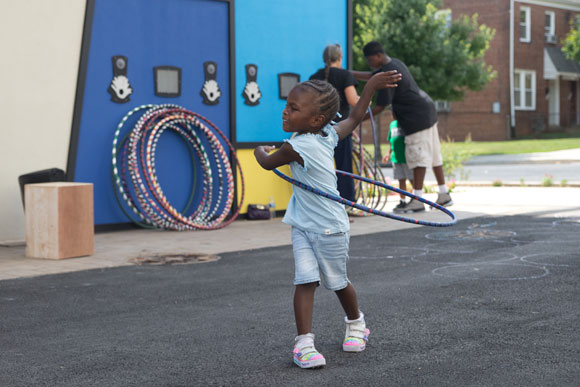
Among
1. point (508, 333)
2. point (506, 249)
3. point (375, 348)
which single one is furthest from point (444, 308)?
point (506, 249)

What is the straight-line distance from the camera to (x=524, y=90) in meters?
41.4

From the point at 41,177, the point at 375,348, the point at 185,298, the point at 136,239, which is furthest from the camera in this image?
the point at 136,239

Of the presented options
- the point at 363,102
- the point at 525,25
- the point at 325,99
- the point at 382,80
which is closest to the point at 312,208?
the point at 325,99

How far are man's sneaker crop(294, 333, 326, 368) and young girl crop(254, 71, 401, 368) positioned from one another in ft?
0.14

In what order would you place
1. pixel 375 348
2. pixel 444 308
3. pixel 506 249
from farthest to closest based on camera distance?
pixel 506 249, pixel 444 308, pixel 375 348

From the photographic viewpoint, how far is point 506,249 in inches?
308

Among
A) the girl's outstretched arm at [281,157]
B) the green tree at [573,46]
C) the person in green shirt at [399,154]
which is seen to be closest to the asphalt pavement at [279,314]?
the girl's outstretched arm at [281,157]

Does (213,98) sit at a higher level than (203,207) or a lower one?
higher

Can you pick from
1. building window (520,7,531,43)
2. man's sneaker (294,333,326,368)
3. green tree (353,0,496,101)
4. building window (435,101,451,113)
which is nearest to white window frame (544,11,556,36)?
building window (520,7,531,43)

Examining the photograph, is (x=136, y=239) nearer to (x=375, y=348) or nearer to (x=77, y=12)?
(x=77, y=12)

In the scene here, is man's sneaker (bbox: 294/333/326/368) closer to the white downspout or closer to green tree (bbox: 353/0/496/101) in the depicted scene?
green tree (bbox: 353/0/496/101)

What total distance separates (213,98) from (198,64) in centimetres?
51

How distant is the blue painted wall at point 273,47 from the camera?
1170cm

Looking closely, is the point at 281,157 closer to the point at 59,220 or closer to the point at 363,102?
the point at 363,102
